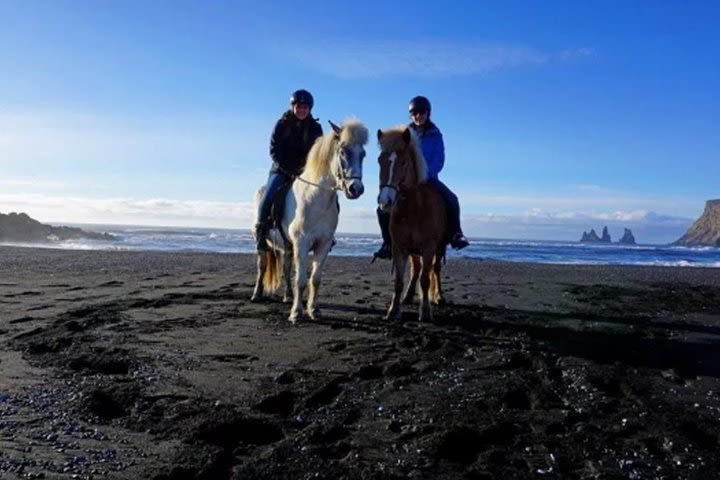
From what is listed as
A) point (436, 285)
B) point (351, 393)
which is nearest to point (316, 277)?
point (436, 285)

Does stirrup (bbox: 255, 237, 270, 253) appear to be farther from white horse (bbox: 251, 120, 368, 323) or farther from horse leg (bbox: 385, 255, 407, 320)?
horse leg (bbox: 385, 255, 407, 320)

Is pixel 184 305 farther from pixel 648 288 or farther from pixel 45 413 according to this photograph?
pixel 648 288

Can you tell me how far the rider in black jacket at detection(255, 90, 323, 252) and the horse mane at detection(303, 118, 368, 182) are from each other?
86cm

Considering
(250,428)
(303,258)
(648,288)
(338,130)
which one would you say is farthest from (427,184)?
(648,288)

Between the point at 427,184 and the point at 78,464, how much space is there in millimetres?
5662

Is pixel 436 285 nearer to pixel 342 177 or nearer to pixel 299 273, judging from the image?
pixel 299 273

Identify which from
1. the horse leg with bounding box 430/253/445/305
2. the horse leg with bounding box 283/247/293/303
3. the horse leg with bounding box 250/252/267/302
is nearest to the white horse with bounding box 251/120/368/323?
the horse leg with bounding box 283/247/293/303

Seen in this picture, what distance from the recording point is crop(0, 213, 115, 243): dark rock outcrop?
39875mm

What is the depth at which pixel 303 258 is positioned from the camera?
24.4ft

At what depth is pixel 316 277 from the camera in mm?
7613

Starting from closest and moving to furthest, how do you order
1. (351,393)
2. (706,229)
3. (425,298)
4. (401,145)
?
(351,393) < (401,145) < (425,298) < (706,229)

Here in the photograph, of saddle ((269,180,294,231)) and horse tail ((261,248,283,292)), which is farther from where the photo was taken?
horse tail ((261,248,283,292))

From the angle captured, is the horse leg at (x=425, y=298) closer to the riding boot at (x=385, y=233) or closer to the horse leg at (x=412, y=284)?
A: the riding boot at (x=385, y=233)

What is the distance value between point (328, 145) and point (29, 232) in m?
41.3
